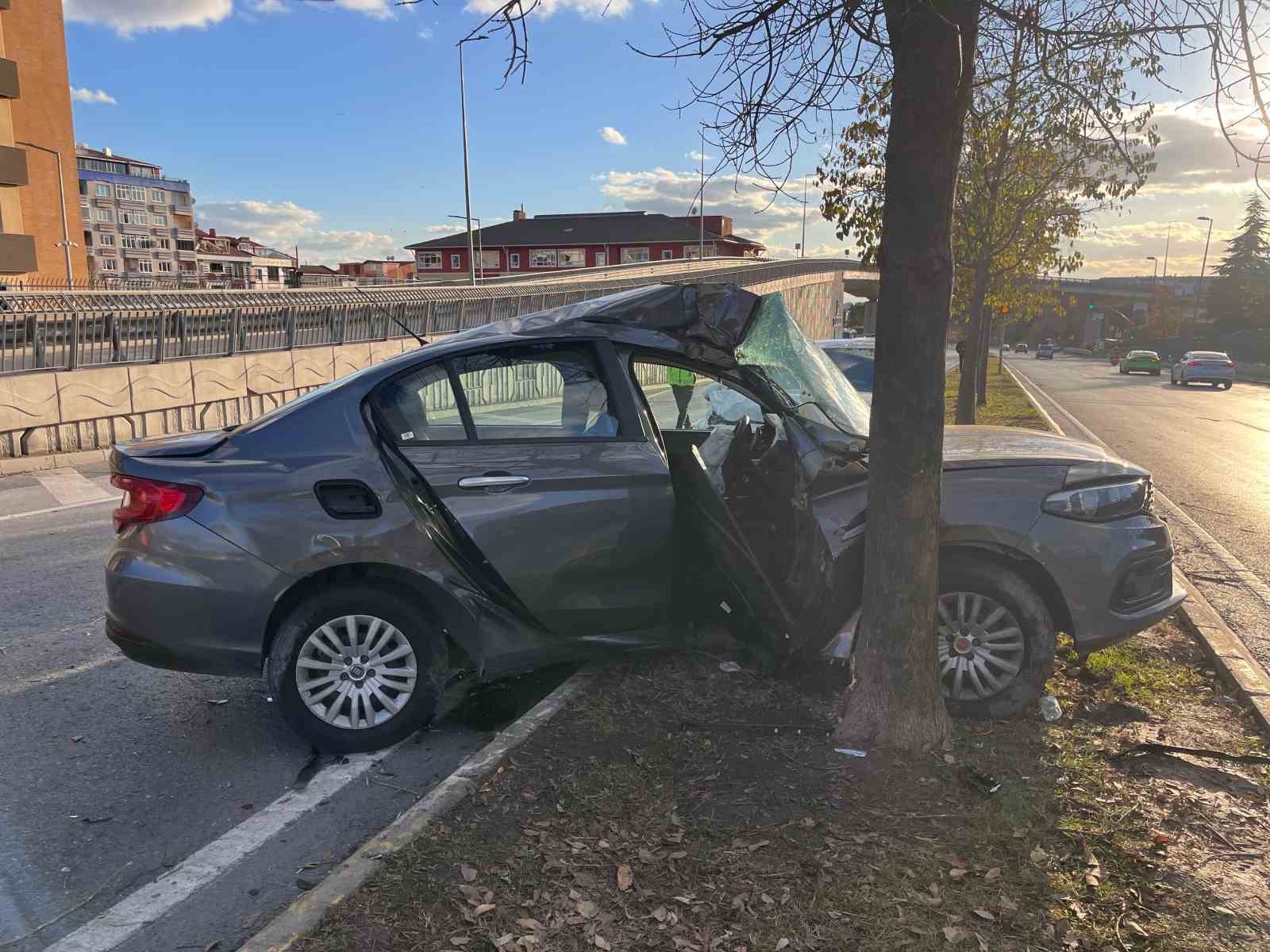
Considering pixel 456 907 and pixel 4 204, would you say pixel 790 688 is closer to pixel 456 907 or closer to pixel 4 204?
pixel 456 907

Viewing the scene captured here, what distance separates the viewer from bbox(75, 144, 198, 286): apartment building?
115312 mm

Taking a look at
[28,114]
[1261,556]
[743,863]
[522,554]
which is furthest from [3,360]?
[28,114]

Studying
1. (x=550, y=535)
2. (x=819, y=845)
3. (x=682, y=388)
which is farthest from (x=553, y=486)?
(x=819, y=845)

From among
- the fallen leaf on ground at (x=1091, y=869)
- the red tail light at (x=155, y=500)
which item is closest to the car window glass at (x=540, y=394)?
the red tail light at (x=155, y=500)

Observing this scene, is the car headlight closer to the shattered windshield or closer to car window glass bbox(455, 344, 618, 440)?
the shattered windshield

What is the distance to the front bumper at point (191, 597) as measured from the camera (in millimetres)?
3898

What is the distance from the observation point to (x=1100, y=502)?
4.26 metres

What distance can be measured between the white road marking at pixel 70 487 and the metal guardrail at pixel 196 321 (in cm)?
152

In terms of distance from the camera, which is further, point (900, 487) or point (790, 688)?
point (790, 688)

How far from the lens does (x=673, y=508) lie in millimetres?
4215

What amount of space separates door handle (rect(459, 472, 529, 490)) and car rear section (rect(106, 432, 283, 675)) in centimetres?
84

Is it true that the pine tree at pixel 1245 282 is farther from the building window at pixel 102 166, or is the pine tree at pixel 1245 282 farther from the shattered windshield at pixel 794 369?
the building window at pixel 102 166

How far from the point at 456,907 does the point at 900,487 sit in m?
2.00

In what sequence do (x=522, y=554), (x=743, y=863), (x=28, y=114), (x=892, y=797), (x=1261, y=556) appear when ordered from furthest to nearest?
(x=28, y=114)
(x=1261, y=556)
(x=522, y=554)
(x=892, y=797)
(x=743, y=863)
